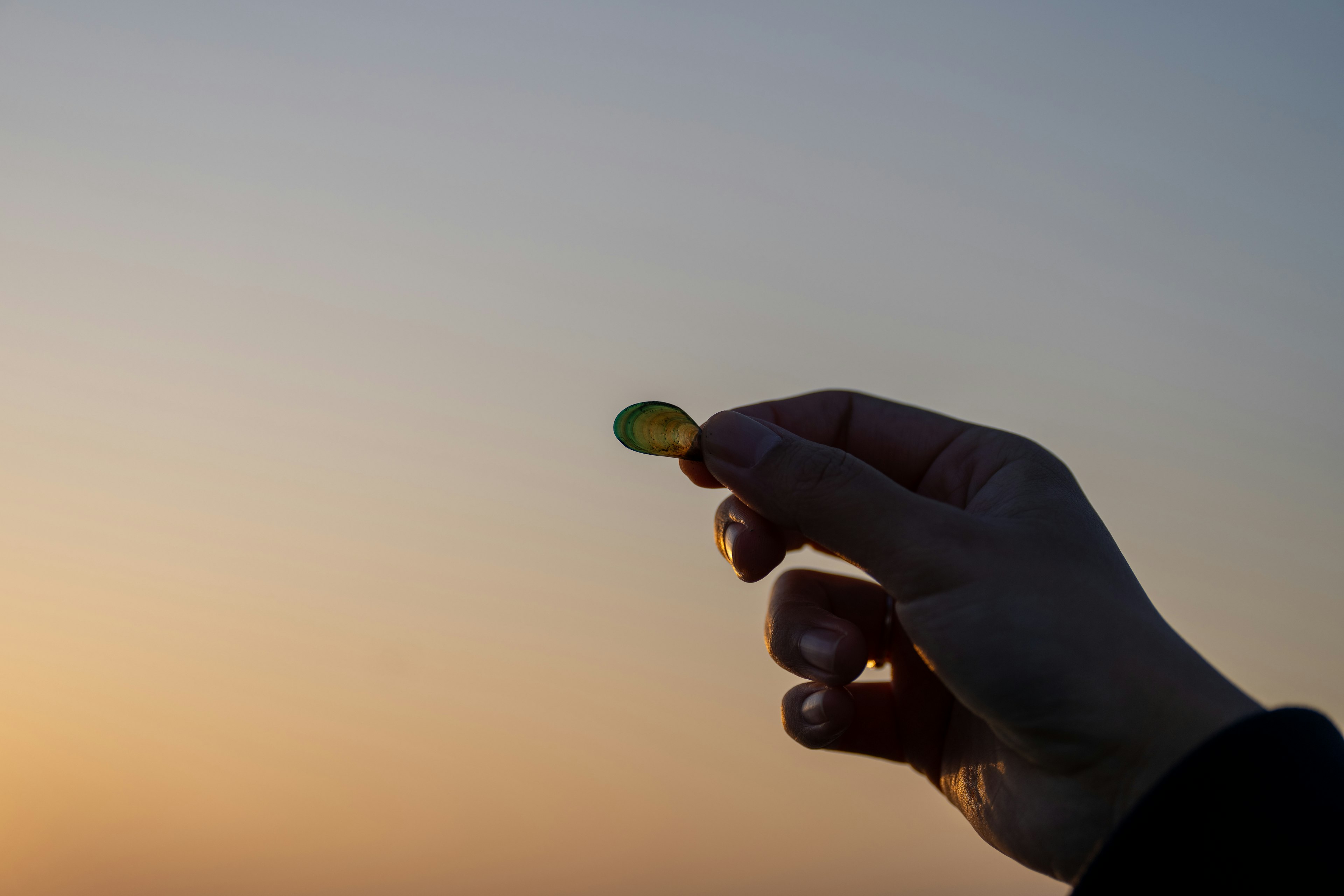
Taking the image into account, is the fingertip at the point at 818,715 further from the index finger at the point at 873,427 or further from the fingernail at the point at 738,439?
the fingernail at the point at 738,439

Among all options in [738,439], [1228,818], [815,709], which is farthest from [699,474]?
[1228,818]

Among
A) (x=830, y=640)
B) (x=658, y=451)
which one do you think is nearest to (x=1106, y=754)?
(x=830, y=640)

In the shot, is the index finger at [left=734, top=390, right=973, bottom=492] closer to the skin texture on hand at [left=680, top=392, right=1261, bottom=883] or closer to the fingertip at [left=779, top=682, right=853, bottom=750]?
the skin texture on hand at [left=680, top=392, right=1261, bottom=883]

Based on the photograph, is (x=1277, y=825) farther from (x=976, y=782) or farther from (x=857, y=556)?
(x=976, y=782)

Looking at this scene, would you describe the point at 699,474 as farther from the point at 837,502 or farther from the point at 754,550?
the point at 837,502

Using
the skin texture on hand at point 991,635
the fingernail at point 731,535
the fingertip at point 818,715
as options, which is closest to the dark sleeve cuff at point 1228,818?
the skin texture on hand at point 991,635
